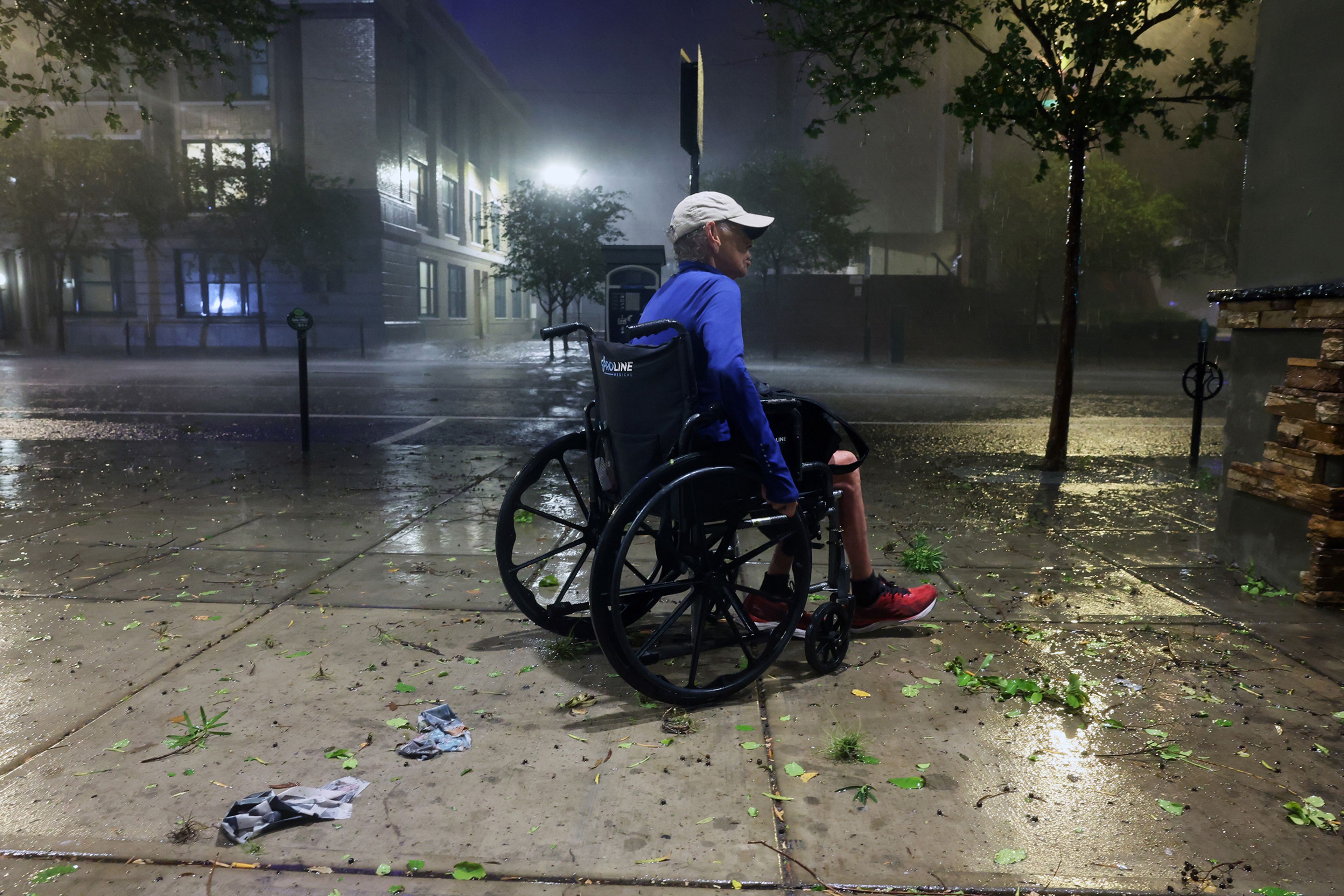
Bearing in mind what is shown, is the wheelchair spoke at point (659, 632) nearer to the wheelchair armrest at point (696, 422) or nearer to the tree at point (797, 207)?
the wheelchair armrest at point (696, 422)

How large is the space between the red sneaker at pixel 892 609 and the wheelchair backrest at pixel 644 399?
1.22 metres

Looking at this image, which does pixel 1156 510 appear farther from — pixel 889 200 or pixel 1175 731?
pixel 889 200

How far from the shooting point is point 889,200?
40375 millimetres

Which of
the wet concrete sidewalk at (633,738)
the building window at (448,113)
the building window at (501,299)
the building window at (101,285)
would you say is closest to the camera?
the wet concrete sidewalk at (633,738)

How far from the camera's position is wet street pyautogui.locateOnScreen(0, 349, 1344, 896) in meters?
2.25

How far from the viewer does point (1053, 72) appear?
A: 24.6 feet

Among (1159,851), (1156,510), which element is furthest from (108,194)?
(1159,851)

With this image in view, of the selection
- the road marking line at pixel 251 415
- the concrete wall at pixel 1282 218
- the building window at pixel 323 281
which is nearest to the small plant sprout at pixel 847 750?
the concrete wall at pixel 1282 218

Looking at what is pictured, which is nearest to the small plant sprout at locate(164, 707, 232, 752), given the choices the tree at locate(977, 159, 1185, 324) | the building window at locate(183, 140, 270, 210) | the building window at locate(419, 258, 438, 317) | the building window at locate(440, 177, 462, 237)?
the building window at locate(183, 140, 270, 210)

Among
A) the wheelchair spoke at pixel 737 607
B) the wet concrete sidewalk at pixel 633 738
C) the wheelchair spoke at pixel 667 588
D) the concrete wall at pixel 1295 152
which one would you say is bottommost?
the wet concrete sidewalk at pixel 633 738

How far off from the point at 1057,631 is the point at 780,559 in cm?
124

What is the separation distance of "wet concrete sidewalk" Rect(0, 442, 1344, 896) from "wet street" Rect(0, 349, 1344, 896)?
12 mm

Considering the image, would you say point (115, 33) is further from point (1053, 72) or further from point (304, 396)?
point (1053, 72)

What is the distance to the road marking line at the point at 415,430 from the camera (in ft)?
32.4
